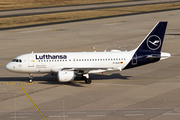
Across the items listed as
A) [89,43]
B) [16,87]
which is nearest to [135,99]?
[16,87]

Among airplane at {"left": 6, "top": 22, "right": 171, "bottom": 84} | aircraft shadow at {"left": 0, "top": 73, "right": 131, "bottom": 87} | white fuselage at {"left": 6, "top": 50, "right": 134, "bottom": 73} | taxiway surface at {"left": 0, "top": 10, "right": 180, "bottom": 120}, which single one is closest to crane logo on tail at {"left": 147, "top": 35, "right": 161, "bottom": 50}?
airplane at {"left": 6, "top": 22, "right": 171, "bottom": 84}

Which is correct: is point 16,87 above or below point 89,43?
below

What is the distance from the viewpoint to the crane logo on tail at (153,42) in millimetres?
48844

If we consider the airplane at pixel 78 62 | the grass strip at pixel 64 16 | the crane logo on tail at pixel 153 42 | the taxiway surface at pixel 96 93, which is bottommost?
the taxiway surface at pixel 96 93

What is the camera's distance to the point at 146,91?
43.0 m

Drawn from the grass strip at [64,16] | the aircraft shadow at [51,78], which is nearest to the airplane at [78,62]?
the aircraft shadow at [51,78]

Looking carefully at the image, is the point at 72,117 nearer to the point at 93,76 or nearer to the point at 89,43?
the point at 93,76

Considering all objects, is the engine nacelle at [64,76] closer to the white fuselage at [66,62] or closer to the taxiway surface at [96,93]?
the taxiway surface at [96,93]

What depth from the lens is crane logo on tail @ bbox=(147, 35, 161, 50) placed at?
48.8 metres

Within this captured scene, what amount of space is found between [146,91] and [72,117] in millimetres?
13447

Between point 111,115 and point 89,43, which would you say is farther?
point 89,43

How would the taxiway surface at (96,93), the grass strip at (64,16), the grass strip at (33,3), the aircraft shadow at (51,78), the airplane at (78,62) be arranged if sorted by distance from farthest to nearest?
the grass strip at (33,3) < the grass strip at (64,16) < the aircraft shadow at (51,78) < the airplane at (78,62) < the taxiway surface at (96,93)

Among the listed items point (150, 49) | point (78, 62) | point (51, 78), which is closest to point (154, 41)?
point (150, 49)

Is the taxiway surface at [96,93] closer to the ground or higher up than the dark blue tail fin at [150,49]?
closer to the ground
